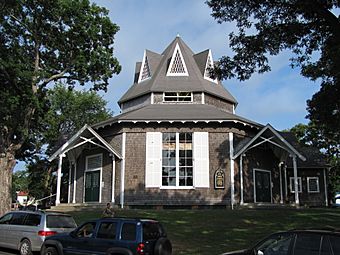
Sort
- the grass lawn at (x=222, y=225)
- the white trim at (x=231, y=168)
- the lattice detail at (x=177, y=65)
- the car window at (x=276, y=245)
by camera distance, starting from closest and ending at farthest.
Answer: the car window at (x=276, y=245), the grass lawn at (x=222, y=225), the white trim at (x=231, y=168), the lattice detail at (x=177, y=65)

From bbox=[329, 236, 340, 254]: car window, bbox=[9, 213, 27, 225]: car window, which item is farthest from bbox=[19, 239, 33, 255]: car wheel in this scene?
bbox=[329, 236, 340, 254]: car window

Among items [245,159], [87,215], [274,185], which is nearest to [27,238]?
[87,215]

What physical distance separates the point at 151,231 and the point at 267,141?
16.6 meters

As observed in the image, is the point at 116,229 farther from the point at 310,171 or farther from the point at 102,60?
the point at 310,171

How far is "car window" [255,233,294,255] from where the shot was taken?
7.71 meters

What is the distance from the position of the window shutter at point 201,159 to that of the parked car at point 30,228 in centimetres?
1223

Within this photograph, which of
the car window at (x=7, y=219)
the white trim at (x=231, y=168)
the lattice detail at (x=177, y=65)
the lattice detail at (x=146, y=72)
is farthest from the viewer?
the lattice detail at (x=146, y=72)

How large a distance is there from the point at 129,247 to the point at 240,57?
9.42 m

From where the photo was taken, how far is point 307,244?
7441mm

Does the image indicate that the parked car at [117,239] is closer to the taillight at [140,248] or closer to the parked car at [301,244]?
the taillight at [140,248]

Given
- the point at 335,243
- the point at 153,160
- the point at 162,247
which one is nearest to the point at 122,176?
the point at 153,160

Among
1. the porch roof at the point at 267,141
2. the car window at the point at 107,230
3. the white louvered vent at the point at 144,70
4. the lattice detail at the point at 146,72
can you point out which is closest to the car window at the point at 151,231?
the car window at the point at 107,230

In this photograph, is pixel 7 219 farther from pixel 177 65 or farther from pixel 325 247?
pixel 177 65

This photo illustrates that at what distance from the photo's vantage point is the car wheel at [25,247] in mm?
13258
